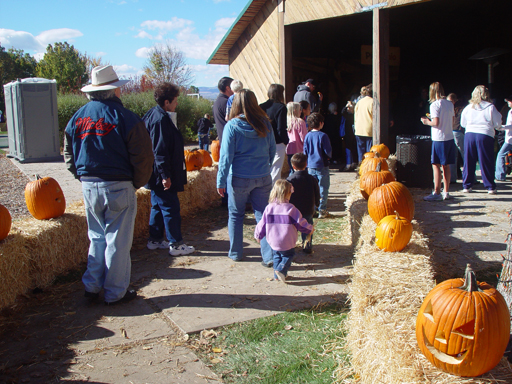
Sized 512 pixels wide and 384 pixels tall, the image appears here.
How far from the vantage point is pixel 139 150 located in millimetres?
3918

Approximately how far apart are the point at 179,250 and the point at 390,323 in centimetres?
339

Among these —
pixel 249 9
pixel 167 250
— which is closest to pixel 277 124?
pixel 167 250

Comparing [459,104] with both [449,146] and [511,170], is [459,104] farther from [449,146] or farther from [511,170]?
[449,146]

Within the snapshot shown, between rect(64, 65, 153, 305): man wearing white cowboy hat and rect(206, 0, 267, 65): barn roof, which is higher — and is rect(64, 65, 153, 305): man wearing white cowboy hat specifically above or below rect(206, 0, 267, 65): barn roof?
below

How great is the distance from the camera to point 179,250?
5488mm

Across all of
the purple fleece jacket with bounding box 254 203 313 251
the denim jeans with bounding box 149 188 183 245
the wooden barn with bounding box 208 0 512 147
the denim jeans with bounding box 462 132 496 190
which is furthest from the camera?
the wooden barn with bounding box 208 0 512 147

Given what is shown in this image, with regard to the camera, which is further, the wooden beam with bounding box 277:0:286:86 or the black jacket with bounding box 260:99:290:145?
the wooden beam with bounding box 277:0:286:86

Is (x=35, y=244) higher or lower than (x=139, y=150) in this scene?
lower

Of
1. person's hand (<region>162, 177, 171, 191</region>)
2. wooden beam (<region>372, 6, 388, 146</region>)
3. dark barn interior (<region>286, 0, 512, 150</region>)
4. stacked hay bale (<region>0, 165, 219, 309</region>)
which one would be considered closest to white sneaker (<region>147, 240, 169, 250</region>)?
stacked hay bale (<region>0, 165, 219, 309</region>)

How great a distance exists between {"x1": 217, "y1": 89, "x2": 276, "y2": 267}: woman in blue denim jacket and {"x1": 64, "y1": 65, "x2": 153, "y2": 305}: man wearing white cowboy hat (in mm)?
1060

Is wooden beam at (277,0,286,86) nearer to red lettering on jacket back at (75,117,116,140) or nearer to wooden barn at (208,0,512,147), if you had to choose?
wooden barn at (208,0,512,147)

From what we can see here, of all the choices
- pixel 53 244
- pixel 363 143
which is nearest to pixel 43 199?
pixel 53 244

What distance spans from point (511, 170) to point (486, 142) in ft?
7.68

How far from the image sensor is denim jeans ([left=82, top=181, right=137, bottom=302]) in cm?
391
